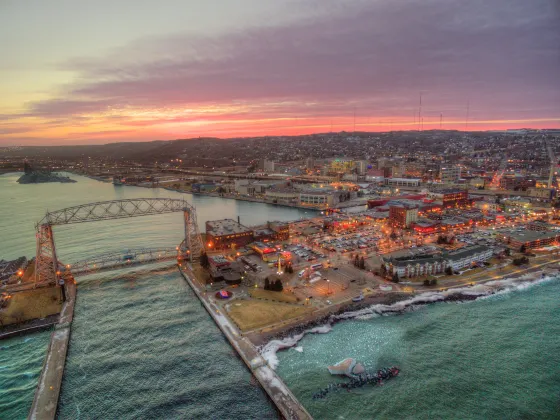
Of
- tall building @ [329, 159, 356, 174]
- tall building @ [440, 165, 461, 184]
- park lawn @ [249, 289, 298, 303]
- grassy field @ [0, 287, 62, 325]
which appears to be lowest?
park lawn @ [249, 289, 298, 303]

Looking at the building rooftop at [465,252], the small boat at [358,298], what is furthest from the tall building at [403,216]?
the small boat at [358,298]

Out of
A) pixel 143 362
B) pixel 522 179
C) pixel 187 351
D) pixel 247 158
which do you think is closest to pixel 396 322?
pixel 187 351

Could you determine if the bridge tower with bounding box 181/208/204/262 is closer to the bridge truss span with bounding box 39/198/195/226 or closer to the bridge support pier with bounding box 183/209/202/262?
the bridge support pier with bounding box 183/209/202/262

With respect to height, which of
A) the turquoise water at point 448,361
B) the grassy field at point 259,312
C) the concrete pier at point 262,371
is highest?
the grassy field at point 259,312

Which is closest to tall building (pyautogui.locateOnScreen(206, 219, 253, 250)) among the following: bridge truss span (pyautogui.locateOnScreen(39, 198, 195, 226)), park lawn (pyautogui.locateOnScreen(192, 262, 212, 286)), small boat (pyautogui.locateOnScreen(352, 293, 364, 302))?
bridge truss span (pyautogui.locateOnScreen(39, 198, 195, 226))

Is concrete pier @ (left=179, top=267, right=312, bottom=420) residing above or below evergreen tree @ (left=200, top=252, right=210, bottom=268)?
below

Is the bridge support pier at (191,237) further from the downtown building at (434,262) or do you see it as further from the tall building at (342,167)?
the tall building at (342,167)
